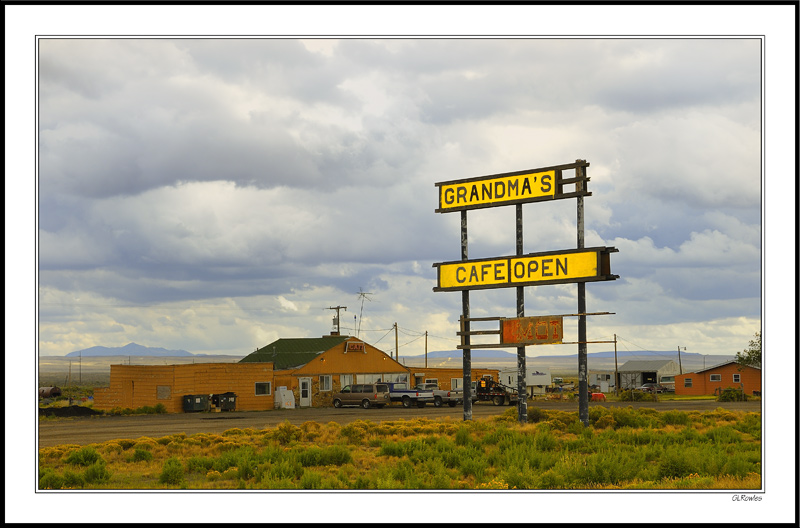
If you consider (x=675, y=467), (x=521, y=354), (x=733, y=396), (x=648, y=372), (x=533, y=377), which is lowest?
(x=648, y=372)

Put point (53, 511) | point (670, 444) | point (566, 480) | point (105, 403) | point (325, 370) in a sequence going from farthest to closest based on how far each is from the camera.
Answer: point (325, 370) → point (105, 403) → point (670, 444) → point (566, 480) → point (53, 511)

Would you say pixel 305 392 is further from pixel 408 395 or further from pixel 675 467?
pixel 675 467

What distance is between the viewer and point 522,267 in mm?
27234

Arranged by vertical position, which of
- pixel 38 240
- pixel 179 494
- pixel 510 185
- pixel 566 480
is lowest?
pixel 566 480

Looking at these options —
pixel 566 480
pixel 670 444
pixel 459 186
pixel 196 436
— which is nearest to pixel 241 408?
pixel 196 436

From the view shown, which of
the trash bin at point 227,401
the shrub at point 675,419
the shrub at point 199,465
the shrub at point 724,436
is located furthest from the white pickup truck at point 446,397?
the shrub at point 199,465

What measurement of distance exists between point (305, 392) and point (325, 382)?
2.02 metres

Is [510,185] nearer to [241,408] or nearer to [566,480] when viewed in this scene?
[566,480]

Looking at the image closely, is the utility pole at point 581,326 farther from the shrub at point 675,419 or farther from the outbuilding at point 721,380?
the outbuilding at point 721,380

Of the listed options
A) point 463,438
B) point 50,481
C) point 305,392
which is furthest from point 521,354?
point 305,392

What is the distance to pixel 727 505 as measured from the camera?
1177cm

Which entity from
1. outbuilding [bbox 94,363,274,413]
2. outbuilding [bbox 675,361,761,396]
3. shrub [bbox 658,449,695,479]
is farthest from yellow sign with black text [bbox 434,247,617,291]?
outbuilding [bbox 675,361,761,396]

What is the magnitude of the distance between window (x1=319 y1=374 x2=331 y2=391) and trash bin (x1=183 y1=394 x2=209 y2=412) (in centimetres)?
994

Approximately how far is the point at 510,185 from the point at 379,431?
10.0 metres
